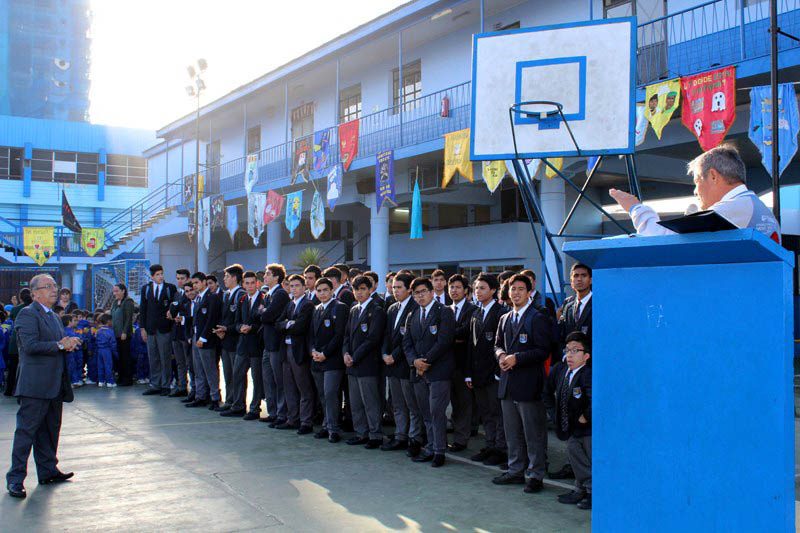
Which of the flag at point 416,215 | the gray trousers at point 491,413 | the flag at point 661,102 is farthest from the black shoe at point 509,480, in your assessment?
the flag at point 416,215

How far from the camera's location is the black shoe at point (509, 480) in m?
Answer: 6.77

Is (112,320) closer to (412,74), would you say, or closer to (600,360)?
(412,74)

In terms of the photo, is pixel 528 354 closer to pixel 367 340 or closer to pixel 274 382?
pixel 367 340

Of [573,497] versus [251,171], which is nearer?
[573,497]

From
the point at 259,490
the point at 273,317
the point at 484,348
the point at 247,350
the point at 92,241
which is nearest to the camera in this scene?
the point at 259,490

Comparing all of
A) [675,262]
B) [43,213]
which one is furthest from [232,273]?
[43,213]

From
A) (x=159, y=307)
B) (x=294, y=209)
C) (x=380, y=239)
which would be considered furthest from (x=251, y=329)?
(x=294, y=209)

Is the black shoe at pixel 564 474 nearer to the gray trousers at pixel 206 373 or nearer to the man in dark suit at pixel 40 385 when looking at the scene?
the man in dark suit at pixel 40 385

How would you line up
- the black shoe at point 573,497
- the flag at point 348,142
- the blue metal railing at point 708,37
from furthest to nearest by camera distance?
the flag at point 348,142 → the blue metal railing at point 708,37 → the black shoe at point 573,497

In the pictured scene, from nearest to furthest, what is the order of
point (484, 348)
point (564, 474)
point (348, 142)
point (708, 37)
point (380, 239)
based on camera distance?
1. point (564, 474)
2. point (484, 348)
3. point (708, 37)
4. point (348, 142)
5. point (380, 239)

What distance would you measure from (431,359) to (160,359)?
23.6 feet

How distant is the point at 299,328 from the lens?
374 inches

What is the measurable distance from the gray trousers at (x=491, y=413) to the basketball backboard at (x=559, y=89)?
2655 mm

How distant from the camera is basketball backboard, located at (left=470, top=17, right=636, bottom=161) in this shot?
6203 millimetres
